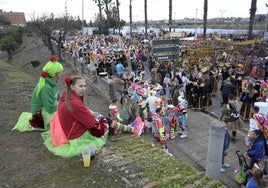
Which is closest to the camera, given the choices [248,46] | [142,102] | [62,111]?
[62,111]

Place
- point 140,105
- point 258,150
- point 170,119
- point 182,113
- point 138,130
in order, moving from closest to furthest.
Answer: point 258,150 → point 138,130 → point 170,119 → point 182,113 → point 140,105

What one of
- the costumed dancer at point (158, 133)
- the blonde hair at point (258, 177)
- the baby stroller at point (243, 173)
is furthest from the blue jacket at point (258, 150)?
the costumed dancer at point (158, 133)

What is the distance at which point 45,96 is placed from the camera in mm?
5961

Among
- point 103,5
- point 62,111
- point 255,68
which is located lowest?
point 255,68

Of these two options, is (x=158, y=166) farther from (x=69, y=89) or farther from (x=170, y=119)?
(x=170, y=119)

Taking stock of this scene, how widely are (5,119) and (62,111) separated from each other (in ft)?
12.6

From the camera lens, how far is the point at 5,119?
7.81 metres

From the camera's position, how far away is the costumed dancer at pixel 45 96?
19.4 feet

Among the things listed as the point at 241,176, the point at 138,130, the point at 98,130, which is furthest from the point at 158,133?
the point at 98,130

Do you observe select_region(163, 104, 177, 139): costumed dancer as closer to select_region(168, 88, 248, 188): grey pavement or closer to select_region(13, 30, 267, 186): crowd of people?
select_region(13, 30, 267, 186): crowd of people

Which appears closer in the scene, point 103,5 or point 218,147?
point 218,147

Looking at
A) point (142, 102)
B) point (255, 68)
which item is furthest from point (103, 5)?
point (142, 102)

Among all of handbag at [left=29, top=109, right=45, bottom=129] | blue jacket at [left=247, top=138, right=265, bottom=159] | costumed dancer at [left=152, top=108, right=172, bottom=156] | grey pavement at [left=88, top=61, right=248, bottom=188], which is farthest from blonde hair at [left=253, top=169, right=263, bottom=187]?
handbag at [left=29, top=109, right=45, bottom=129]

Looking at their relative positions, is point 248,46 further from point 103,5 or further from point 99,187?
point 103,5
